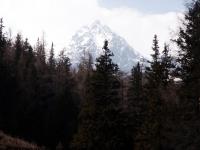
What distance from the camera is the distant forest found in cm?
2294

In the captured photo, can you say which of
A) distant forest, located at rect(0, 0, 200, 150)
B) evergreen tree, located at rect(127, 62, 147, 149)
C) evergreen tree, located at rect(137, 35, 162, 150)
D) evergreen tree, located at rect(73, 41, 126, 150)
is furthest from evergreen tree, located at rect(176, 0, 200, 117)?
evergreen tree, located at rect(127, 62, 147, 149)

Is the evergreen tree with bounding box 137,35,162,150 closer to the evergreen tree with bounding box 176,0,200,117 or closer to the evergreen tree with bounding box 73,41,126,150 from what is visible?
the evergreen tree with bounding box 73,41,126,150

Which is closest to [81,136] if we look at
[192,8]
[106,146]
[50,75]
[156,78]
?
[106,146]

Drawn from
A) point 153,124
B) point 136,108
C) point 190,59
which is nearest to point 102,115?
point 153,124

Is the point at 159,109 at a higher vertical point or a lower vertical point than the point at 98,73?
lower

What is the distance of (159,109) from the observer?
125ft

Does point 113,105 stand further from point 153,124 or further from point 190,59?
point 190,59

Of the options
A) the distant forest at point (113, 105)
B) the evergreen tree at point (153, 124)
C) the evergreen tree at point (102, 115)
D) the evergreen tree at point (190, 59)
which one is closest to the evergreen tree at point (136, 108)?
the distant forest at point (113, 105)

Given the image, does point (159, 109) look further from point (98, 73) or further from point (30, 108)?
point (30, 108)

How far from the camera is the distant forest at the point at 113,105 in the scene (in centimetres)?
2294

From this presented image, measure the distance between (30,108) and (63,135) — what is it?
7.00m

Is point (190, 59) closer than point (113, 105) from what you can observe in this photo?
Yes

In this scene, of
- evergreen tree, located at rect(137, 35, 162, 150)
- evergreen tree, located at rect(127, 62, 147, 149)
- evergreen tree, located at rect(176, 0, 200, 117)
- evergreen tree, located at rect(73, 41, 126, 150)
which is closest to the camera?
evergreen tree, located at rect(176, 0, 200, 117)

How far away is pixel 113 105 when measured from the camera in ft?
113
